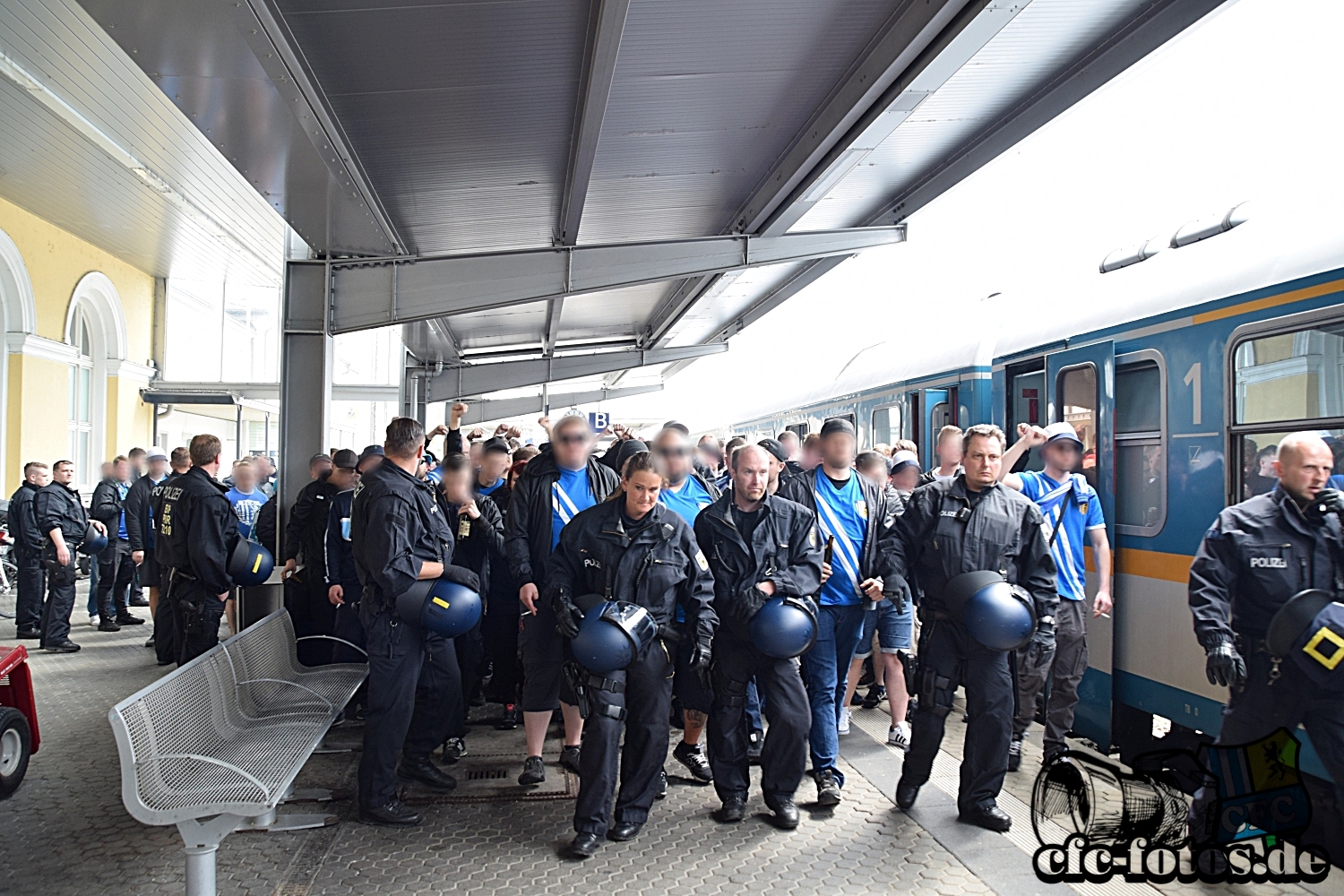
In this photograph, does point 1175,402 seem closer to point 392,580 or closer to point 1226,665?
point 1226,665

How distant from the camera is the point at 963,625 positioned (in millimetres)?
4512

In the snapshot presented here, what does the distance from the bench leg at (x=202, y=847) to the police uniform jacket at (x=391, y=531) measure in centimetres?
132

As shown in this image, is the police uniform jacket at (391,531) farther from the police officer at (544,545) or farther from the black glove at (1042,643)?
the black glove at (1042,643)

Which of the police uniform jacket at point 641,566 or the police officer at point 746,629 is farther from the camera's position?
the police officer at point 746,629

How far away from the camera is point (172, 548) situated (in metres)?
6.40

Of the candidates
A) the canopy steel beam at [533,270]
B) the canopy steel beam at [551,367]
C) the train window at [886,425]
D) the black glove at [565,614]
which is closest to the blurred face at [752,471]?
the black glove at [565,614]

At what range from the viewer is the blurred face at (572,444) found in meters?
5.33

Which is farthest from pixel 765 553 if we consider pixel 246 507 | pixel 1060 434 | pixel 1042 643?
pixel 246 507

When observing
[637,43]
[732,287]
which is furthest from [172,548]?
[732,287]

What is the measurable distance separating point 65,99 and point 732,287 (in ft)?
24.5

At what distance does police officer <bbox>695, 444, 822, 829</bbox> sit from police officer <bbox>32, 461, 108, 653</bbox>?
7.40 metres

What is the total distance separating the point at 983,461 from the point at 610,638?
2.10 m

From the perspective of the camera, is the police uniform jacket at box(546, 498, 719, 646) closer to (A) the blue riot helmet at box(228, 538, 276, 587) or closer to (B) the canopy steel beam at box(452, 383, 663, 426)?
(A) the blue riot helmet at box(228, 538, 276, 587)

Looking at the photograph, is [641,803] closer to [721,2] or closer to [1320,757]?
[1320,757]
